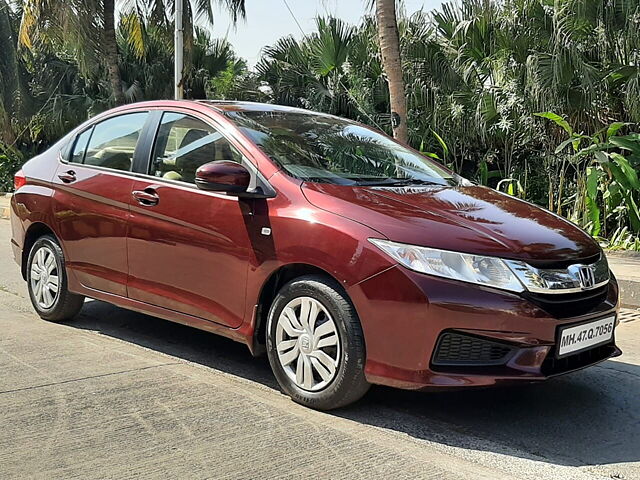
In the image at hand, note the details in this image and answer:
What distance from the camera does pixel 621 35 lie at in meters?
10.0

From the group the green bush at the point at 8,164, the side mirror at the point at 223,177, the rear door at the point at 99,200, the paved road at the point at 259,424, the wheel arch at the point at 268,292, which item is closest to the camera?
the paved road at the point at 259,424

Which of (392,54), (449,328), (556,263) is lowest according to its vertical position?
(449,328)

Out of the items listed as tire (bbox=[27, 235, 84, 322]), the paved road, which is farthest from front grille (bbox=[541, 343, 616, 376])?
tire (bbox=[27, 235, 84, 322])

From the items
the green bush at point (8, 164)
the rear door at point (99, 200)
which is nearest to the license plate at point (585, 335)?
the rear door at point (99, 200)

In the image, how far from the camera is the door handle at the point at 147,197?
15.0 ft

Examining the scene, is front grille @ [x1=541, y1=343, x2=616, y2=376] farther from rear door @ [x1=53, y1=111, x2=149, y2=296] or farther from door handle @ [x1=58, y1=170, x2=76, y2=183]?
door handle @ [x1=58, y1=170, x2=76, y2=183]

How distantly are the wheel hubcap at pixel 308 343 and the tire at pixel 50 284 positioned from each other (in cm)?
212

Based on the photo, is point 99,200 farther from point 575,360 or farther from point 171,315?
point 575,360

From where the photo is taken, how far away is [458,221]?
3680mm

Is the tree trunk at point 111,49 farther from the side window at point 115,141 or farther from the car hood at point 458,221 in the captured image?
the car hood at point 458,221

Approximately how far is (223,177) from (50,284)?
2.13 m

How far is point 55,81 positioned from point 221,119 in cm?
1675

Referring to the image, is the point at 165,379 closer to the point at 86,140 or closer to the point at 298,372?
the point at 298,372

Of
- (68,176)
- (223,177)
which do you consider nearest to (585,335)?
(223,177)
